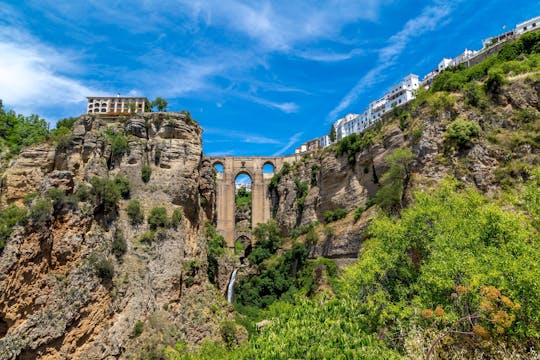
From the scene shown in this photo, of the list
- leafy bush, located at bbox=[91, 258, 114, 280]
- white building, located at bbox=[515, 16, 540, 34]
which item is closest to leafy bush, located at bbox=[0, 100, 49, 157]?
leafy bush, located at bbox=[91, 258, 114, 280]

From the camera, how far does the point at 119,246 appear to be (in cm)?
3491

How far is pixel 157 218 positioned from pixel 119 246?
4595mm

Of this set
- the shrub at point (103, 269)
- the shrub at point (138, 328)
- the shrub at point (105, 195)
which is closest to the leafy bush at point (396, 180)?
the shrub at point (138, 328)

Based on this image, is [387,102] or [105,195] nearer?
[105,195]

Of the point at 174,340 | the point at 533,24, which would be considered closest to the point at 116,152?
the point at 174,340

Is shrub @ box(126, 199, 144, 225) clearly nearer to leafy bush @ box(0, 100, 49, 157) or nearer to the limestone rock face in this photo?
the limestone rock face

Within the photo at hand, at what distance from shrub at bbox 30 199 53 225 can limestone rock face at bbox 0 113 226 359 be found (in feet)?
1.66

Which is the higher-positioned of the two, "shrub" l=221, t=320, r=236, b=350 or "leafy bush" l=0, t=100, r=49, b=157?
"leafy bush" l=0, t=100, r=49, b=157

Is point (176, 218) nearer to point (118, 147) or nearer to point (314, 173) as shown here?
point (118, 147)

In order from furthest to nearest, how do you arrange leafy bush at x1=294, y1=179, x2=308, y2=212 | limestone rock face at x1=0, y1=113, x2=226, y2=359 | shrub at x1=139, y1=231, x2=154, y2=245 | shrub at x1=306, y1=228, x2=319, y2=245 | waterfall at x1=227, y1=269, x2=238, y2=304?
1. leafy bush at x1=294, y1=179, x2=308, y2=212
2. waterfall at x1=227, y1=269, x2=238, y2=304
3. shrub at x1=306, y1=228, x2=319, y2=245
4. shrub at x1=139, y1=231, x2=154, y2=245
5. limestone rock face at x1=0, y1=113, x2=226, y2=359

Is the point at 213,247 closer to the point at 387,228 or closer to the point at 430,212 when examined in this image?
the point at 387,228

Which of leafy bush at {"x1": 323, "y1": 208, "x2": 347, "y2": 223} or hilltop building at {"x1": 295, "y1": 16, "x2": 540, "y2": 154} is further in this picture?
hilltop building at {"x1": 295, "y1": 16, "x2": 540, "y2": 154}

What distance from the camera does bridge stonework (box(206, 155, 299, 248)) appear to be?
6006 cm

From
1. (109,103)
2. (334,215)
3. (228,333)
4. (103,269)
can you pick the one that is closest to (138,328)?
(103,269)
